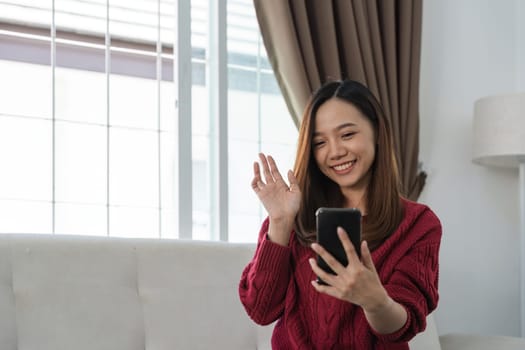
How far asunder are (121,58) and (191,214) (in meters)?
0.67

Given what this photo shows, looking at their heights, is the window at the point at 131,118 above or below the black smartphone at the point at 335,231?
above

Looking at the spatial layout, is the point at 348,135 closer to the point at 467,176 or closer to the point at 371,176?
the point at 371,176

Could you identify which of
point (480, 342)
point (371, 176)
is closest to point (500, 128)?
point (480, 342)

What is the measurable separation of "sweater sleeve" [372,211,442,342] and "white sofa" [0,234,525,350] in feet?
2.77

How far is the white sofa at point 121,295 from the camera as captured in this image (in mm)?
2098

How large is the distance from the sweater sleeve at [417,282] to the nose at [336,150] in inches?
9.1

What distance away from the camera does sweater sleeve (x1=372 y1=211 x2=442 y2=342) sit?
5.04ft

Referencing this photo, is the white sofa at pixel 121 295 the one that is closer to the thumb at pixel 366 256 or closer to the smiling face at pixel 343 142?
the smiling face at pixel 343 142

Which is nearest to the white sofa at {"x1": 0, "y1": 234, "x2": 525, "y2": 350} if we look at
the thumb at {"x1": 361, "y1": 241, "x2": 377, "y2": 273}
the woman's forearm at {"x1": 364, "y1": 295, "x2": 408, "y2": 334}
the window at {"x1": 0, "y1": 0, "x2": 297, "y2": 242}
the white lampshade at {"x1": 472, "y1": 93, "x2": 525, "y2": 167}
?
the window at {"x1": 0, "y1": 0, "x2": 297, "y2": 242}

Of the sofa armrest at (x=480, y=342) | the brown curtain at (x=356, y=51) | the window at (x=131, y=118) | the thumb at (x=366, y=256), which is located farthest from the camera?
the brown curtain at (x=356, y=51)

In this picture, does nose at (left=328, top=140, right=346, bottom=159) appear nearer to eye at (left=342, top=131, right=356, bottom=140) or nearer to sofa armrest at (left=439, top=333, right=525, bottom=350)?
eye at (left=342, top=131, right=356, bottom=140)

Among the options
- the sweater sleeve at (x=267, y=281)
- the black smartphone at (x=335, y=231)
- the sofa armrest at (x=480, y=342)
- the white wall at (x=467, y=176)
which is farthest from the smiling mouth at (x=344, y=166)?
the white wall at (x=467, y=176)

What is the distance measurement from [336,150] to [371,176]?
0.12 metres

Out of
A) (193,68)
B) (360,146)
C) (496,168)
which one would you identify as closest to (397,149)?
(496,168)
